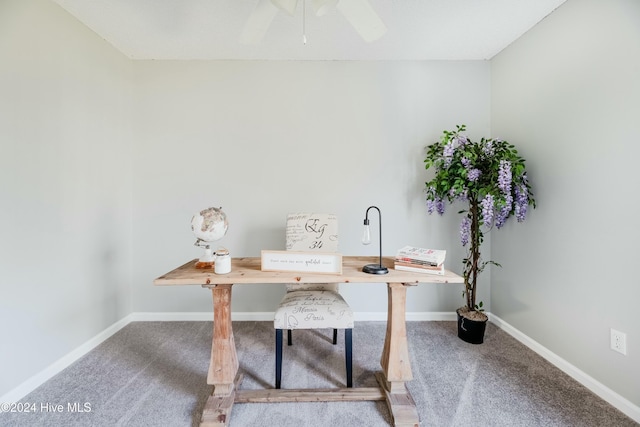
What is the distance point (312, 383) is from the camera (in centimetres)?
169

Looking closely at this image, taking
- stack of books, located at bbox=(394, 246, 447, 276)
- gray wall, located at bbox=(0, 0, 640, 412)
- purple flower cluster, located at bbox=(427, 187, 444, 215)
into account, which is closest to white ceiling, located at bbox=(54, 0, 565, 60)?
gray wall, located at bbox=(0, 0, 640, 412)

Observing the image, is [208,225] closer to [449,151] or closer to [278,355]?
[278,355]

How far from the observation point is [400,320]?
1.50 metres

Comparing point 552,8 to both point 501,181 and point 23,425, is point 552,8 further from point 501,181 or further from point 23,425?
point 23,425

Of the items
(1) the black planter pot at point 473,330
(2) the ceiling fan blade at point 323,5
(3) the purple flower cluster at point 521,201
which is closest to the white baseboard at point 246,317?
(1) the black planter pot at point 473,330

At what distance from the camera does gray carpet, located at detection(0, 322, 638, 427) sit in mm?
1438

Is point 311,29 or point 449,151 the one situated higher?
point 311,29

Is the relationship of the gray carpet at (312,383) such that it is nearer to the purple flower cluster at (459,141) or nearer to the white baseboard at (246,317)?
the white baseboard at (246,317)

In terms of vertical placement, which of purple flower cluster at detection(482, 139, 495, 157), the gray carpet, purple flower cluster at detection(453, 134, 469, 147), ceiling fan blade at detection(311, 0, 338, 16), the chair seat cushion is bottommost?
the gray carpet

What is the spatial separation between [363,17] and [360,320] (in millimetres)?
2343

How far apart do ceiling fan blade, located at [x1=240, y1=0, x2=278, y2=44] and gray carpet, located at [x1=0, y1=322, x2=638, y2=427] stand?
213cm

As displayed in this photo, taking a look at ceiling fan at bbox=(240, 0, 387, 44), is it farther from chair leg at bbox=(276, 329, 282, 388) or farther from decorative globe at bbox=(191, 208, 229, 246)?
chair leg at bbox=(276, 329, 282, 388)

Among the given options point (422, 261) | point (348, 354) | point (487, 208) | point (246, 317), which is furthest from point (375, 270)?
point (246, 317)

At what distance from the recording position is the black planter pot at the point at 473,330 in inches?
84.7
